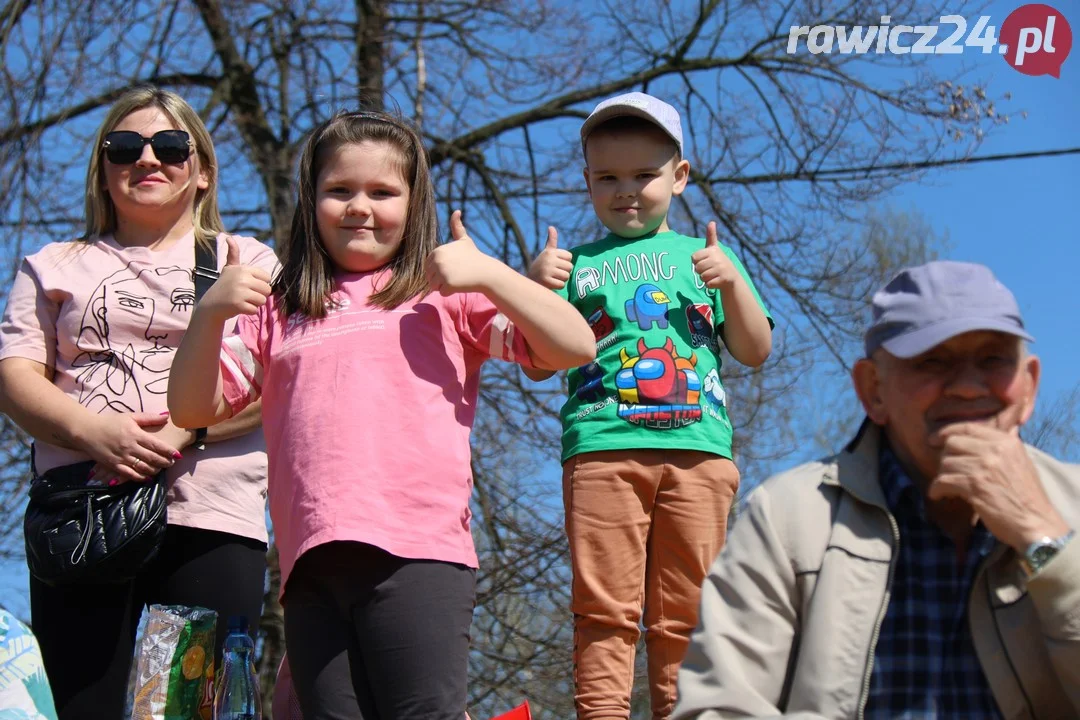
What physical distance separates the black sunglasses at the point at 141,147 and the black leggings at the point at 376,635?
143 centimetres

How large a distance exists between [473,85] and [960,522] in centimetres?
673

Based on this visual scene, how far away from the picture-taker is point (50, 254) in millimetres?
3439

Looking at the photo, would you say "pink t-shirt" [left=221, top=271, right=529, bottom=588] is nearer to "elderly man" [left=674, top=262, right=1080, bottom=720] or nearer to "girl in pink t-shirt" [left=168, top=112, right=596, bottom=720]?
"girl in pink t-shirt" [left=168, top=112, right=596, bottom=720]

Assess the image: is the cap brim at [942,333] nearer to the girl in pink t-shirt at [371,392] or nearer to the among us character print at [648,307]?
the girl in pink t-shirt at [371,392]

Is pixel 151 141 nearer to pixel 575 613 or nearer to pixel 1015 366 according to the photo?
pixel 575 613

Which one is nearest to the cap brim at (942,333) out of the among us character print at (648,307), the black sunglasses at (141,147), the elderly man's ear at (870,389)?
the elderly man's ear at (870,389)

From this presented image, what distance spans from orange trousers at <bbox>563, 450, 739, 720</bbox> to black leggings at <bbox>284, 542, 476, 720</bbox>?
713 mm

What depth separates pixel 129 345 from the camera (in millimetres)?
3279

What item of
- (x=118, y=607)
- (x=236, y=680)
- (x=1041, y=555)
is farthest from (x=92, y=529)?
(x=1041, y=555)

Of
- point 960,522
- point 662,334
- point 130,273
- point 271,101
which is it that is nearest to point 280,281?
point 130,273

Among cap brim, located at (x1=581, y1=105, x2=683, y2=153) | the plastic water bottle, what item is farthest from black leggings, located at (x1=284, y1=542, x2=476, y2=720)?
cap brim, located at (x1=581, y1=105, x2=683, y2=153)

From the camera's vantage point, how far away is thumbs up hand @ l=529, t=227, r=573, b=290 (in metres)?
3.40

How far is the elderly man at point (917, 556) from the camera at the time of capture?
6.15 feet

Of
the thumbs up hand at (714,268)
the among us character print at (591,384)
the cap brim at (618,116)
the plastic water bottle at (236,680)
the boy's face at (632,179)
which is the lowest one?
the plastic water bottle at (236,680)
